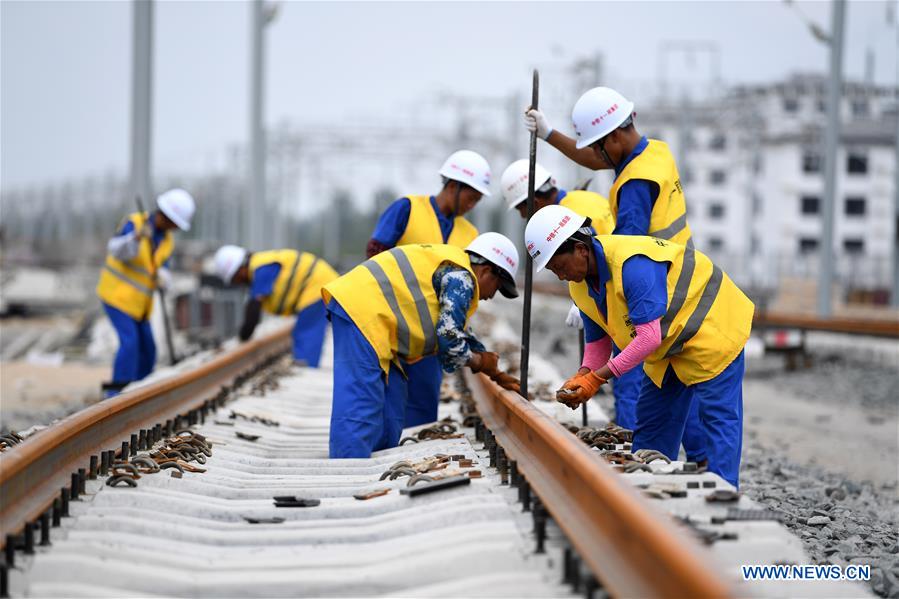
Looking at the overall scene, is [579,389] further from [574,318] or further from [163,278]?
[163,278]

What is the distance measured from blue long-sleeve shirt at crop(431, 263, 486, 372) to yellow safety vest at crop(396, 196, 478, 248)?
1437 millimetres

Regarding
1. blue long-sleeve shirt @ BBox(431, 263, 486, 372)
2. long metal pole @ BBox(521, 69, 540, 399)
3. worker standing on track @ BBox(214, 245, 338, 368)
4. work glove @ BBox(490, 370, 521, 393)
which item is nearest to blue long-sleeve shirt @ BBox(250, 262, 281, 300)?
worker standing on track @ BBox(214, 245, 338, 368)

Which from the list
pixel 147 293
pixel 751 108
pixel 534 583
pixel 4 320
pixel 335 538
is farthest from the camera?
pixel 751 108

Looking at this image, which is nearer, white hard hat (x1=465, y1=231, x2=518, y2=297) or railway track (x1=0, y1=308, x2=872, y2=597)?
railway track (x1=0, y1=308, x2=872, y2=597)

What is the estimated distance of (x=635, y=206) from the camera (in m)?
6.06

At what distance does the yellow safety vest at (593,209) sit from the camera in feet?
22.0

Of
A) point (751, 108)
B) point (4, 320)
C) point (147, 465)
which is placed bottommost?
point (4, 320)

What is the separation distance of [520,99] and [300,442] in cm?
3858

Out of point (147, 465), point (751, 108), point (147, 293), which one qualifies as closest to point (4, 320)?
point (147, 293)

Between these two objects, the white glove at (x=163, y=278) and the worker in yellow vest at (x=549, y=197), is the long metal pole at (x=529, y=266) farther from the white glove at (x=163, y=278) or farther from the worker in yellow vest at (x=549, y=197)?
the white glove at (x=163, y=278)

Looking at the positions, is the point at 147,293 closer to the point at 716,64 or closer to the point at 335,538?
the point at 335,538

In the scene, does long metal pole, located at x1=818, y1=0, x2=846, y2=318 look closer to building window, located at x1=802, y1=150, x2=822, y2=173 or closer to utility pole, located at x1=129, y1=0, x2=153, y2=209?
utility pole, located at x1=129, y1=0, x2=153, y2=209

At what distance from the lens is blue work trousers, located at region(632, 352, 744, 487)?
5.34 meters

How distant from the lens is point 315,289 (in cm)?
1114
